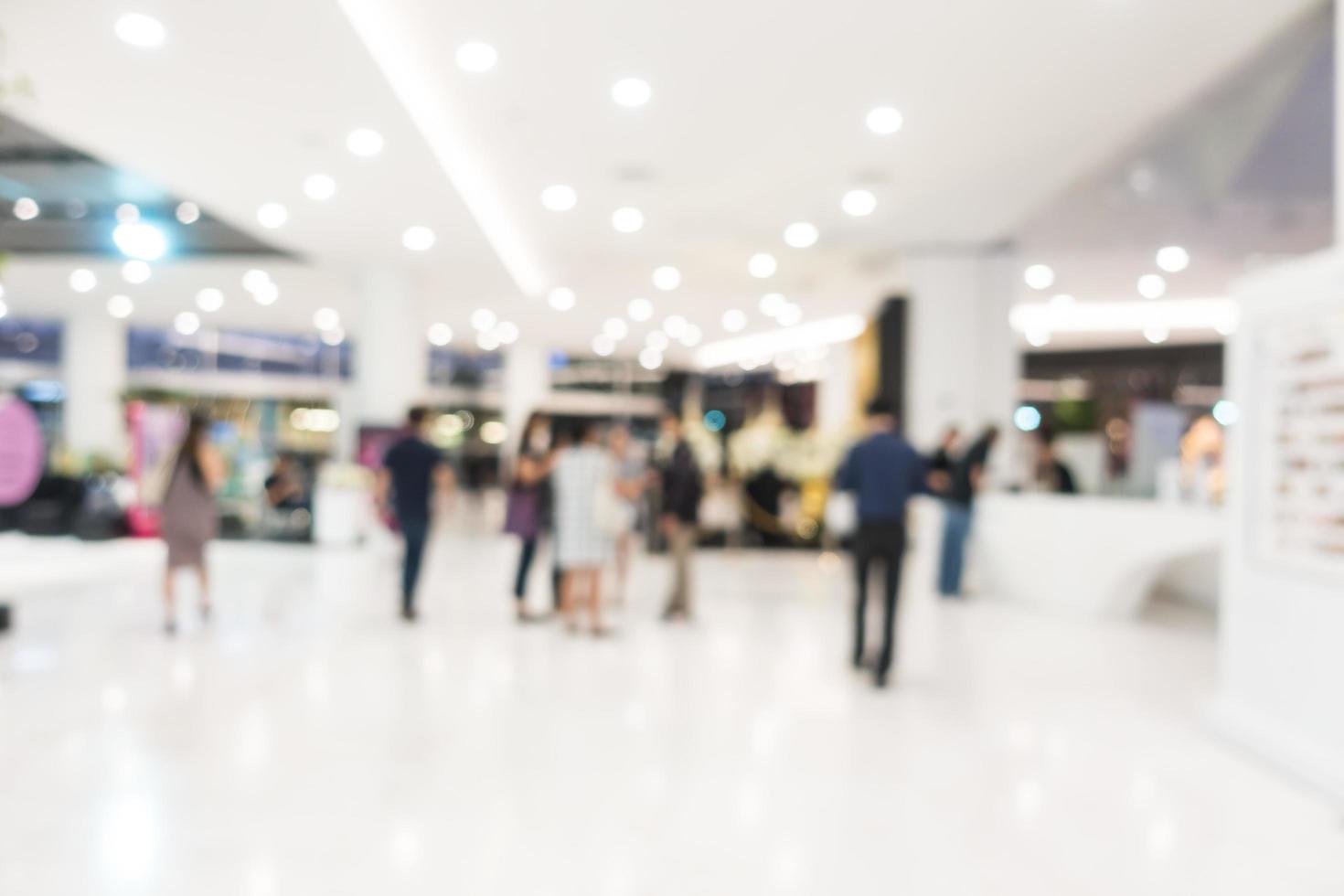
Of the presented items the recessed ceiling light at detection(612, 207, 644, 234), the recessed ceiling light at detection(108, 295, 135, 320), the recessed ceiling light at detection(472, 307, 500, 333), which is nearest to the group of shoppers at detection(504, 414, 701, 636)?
the recessed ceiling light at detection(612, 207, 644, 234)

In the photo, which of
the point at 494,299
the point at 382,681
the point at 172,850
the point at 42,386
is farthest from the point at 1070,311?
the point at 42,386

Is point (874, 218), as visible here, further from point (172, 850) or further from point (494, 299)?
point (172, 850)

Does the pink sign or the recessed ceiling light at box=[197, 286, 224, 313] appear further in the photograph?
the recessed ceiling light at box=[197, 286, 224, 313]

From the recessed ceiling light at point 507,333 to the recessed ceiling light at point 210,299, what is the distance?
4.85 m

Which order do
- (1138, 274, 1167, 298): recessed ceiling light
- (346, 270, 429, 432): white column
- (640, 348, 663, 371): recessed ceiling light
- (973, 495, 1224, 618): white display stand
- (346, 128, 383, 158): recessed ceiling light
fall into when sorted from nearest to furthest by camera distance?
1. (346, 128, 383, 158): recessed ceiling light
2. (973, 495, 1224, 618): white display stand
3. (1138, 274, 1167, 298): recessed ceiling light
4. (346, 270, 429, 432): white column
5. (640, 348, 663, 371): recessed ceiling light

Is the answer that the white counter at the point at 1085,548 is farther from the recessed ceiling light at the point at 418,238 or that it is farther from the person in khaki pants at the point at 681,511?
the recessed ceiling light at the point at 418,238

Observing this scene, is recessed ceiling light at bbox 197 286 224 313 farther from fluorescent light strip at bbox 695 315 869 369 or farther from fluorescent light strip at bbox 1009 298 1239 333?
fluorescent light strip at bbox 1009 298 1239 333

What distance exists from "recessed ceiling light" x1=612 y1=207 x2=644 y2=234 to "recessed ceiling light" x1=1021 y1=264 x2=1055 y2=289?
5.09 meters

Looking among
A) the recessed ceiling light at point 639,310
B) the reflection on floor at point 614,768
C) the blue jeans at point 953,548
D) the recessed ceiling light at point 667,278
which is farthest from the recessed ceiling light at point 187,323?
the blue jeans at point 953,548

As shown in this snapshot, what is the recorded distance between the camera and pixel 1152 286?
1359 centimetres

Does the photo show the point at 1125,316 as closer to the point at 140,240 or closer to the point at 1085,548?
the point at 1085,548

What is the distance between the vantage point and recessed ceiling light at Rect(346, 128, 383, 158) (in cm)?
749

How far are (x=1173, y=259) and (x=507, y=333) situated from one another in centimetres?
1266

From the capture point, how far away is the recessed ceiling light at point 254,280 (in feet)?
45.3
